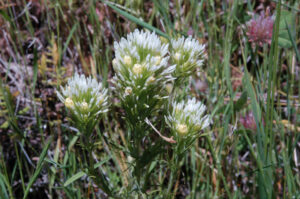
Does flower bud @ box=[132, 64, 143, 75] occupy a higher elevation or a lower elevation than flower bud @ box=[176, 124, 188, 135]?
higher

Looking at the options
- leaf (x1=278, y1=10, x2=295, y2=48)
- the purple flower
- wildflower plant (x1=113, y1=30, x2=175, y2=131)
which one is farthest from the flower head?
wildflower plant (x1=113, y1=30, x2=175, y2=131)

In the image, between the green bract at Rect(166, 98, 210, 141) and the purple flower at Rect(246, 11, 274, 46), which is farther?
the purple flower at Rect(246, 11, 274, 46)

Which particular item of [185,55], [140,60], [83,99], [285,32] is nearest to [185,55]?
[185,55]

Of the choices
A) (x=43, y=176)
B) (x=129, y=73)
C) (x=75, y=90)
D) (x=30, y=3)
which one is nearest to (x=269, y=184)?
(x=129, y=73)

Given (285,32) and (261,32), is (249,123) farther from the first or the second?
(285,32)

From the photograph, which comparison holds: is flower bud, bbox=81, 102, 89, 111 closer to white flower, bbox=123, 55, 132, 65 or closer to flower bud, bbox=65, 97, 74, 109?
flower bud, bbox=65, 97, 74, 109

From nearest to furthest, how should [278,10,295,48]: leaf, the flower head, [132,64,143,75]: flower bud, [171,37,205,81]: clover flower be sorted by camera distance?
[132,64,143,75]: flower bud, [171,37,205,81]: clover flower, the flower head, [278,10,295,48]: leaf
